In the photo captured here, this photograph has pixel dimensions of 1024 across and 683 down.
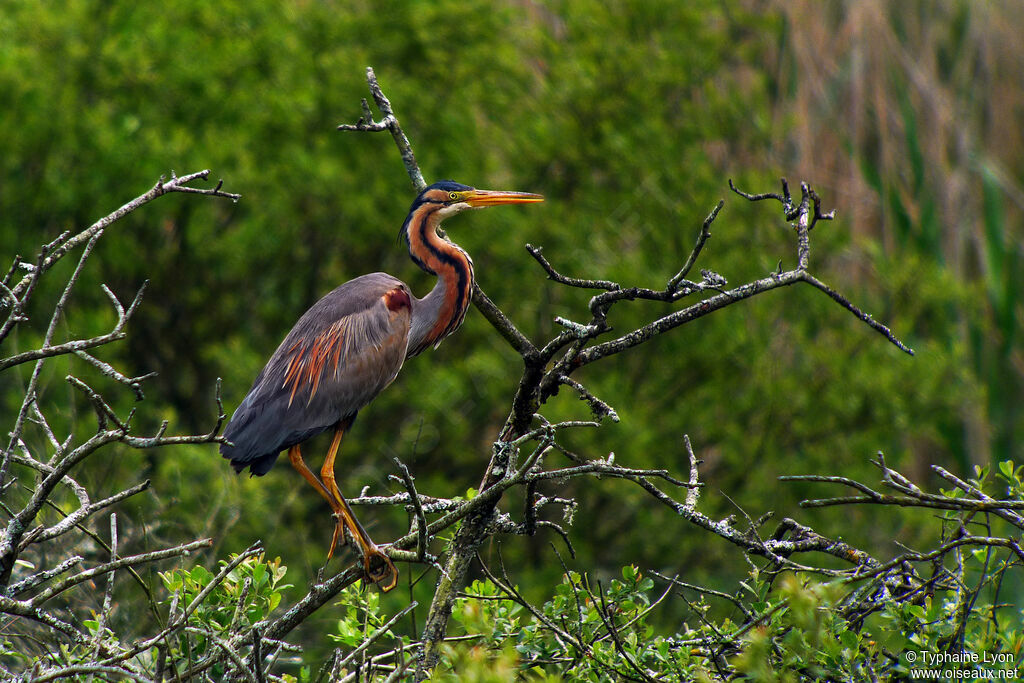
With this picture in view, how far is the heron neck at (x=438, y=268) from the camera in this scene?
5367 mm

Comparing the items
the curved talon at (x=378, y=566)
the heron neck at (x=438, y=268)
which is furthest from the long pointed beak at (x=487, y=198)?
the curved talon at (x=378, y=566)

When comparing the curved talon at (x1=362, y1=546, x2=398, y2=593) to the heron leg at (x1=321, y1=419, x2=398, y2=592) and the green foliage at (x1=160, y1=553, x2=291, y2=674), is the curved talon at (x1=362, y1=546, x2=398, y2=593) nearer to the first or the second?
the heron leg at (x1=321, y1=419, x2=398, y2=592)

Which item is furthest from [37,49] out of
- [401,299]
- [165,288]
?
[401,299]

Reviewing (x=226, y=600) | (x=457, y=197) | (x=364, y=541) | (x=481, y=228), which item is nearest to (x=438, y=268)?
(x=457, y=197)

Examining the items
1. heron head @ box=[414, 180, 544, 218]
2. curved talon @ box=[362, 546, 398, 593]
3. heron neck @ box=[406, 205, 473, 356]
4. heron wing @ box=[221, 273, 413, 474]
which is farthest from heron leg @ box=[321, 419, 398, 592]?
heron head @ box=[414, 180, 544, 218]

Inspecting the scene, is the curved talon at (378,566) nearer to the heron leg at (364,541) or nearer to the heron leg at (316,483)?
the heron leg at (364,541)

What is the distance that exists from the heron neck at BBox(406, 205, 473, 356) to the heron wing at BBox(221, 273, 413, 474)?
0.13 metres

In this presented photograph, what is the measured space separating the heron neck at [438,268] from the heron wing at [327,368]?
13 cm

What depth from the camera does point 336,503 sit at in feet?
16.5

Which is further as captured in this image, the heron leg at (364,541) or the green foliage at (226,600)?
the heron leg at (364,541)

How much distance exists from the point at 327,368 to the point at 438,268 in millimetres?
697

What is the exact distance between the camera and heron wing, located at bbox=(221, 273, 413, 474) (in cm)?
504

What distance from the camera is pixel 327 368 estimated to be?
5.27m

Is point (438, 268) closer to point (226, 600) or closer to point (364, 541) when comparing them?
point (364, 541)
